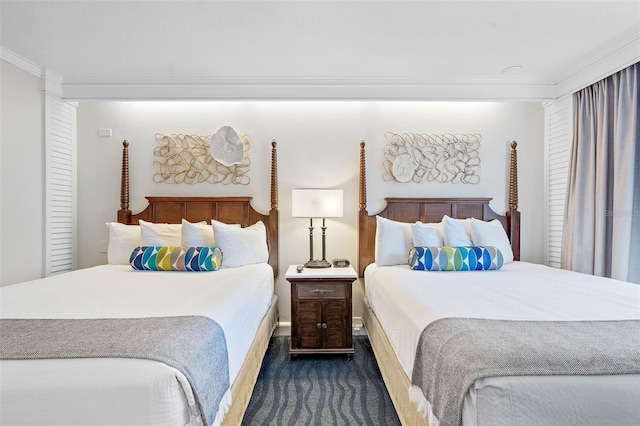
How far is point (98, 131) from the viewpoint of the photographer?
353 centimetres

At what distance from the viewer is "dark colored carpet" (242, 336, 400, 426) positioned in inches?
78.2

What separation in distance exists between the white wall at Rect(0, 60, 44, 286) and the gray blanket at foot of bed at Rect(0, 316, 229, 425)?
184 centimetres

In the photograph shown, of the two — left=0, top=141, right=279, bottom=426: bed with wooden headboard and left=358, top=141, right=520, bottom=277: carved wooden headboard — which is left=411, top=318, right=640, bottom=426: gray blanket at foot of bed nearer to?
left=0, top=141, right=279, bottom=426: bed with wooden headboard

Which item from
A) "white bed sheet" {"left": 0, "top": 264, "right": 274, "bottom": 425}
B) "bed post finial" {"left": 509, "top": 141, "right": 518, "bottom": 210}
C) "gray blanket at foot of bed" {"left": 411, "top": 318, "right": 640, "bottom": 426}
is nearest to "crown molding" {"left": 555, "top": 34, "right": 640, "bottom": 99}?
"bed post finial" {"left": 509, "top": 141, "right": 518, "bottom": 210}

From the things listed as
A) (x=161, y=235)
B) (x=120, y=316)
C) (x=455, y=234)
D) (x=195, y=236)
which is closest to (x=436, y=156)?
(x=455, y=234)

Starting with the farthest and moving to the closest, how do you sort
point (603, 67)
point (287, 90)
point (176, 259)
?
1. point (287, 90)
2. point (603, 67)
3. point (176, 259)

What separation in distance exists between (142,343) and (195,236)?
1842 mm

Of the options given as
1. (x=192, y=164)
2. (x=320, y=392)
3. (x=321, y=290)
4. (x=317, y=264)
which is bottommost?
(x=320, y=392)

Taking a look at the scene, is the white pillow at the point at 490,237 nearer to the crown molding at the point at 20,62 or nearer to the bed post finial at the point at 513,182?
the bed post finial at the point at 513,182

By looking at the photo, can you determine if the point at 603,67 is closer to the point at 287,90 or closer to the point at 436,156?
the point at 436,156

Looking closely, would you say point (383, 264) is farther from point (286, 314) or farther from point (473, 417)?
point (473, 417)

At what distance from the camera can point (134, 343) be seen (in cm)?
117

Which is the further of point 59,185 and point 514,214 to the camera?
point 514,214

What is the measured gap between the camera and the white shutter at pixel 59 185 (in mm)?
3156
